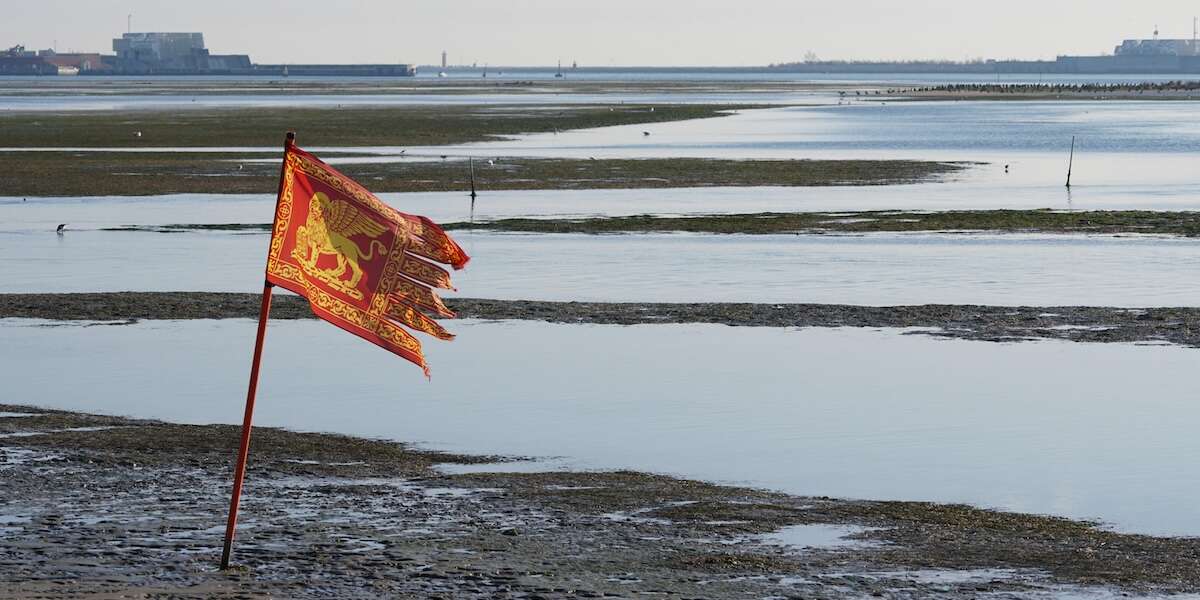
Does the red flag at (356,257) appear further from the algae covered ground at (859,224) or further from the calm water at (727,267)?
the algae covered ground at (859,224)

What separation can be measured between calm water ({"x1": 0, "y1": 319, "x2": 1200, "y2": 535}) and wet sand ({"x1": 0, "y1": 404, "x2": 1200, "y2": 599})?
3.40 ft

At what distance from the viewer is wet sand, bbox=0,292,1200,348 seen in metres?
24.2

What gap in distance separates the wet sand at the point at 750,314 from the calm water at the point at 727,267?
1.05 metres

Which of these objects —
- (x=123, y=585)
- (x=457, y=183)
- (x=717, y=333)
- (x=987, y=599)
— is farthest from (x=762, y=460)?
(x=457, y=183)

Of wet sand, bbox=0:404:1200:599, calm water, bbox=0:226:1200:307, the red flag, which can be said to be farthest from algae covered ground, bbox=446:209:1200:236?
the red flag

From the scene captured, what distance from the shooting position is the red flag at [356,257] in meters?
11.7

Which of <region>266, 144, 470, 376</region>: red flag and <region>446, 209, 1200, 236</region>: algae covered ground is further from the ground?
<region>446, 209, 1200, 236</region>: algae covered ground

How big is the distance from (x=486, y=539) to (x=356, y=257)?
7.96 feet

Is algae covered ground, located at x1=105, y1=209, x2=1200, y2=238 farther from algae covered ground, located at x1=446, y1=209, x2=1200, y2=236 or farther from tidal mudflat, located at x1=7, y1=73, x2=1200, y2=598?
tidal mudflat, located at x1=7, y1=73, x2=1200, y2=598

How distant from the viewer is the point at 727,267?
32312 mm

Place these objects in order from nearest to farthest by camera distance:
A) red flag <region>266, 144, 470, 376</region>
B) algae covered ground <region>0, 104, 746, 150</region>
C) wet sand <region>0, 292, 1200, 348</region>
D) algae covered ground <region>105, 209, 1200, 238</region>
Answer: red flag <region>266, 144, 470, 376</region> < wet sand <region>0, 292, 1200, 348</region> < algae covered ground <region>105, 209, 1200, 238</region> < algae covered ground <region>0, 104, 746, 150</region>

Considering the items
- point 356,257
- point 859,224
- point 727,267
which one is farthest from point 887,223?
point 356,257

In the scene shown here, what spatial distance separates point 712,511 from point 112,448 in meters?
5.77

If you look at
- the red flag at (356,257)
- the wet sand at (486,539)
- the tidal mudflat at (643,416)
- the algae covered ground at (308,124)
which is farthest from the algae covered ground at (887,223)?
the algae covered ground at (308,124)
